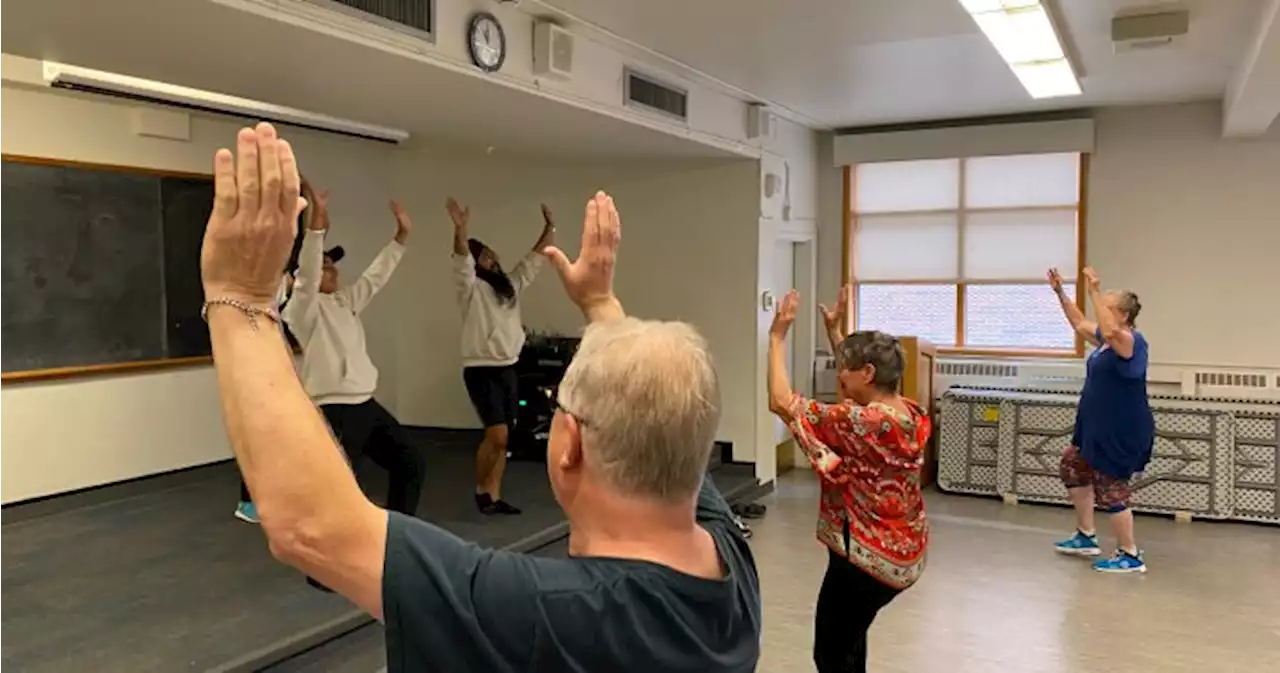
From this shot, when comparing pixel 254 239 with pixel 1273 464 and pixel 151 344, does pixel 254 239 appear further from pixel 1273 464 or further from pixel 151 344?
pixel 1273 464

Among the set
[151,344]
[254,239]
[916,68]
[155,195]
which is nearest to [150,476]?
[151,344]

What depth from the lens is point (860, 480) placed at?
2842mm

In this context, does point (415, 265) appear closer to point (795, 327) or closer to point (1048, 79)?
point (795, 327)

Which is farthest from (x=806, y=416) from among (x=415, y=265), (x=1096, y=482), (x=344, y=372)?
(x=415, y=265)

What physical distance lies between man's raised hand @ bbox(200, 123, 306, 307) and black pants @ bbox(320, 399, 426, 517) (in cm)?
338

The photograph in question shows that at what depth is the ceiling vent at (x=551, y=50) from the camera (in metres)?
4.29

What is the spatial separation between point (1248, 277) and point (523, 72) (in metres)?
5.35

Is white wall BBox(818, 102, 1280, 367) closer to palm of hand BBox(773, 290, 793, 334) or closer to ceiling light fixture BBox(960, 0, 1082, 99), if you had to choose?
ceiling light fixture BBox(960, 0, 1082, 99)

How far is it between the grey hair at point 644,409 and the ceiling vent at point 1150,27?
4192 millimetres

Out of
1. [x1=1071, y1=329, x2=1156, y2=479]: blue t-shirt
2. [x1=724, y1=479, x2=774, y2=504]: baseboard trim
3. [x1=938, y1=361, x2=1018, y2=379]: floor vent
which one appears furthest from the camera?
[x1=938, y1=361, x2=1018, y2=379]: floor vent

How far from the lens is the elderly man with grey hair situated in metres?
0.92

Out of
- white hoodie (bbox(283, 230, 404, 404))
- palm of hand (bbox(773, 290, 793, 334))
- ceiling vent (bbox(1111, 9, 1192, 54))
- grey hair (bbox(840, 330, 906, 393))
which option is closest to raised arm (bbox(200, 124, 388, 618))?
palm of hand (bbox(773, 290, 793, 334))

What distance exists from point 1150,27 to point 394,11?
336cm

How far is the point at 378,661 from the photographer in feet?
12.5
